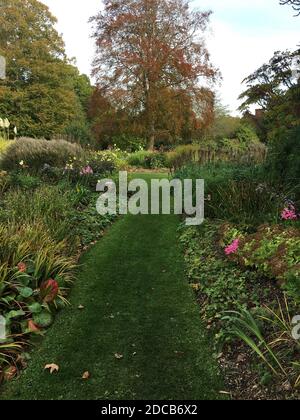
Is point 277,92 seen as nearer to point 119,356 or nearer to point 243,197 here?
point 243,197

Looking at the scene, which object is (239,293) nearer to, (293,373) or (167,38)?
(293,373)

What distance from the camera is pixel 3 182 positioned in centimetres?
827

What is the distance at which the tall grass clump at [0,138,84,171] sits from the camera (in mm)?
9922

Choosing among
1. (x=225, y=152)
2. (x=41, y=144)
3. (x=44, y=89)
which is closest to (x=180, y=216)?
(x=225, y=152)

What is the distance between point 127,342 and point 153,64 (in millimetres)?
21004

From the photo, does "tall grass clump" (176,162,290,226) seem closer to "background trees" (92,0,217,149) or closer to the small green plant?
the small green plant

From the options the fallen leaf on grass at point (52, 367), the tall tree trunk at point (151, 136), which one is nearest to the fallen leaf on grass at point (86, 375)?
the fallen leaf on grass at point (52, 367)

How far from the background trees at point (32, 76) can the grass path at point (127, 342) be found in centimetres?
2387

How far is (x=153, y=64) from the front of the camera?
2230 cm

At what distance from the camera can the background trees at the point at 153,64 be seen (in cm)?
2258

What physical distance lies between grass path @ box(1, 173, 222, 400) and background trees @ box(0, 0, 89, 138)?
2387 centimetres

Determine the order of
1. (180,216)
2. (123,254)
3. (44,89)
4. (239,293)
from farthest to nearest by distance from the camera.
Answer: (44,89), (180,216), (123,254), (239,293)

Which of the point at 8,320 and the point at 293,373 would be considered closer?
the point at 293,373

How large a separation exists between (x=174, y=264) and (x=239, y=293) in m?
1.50
